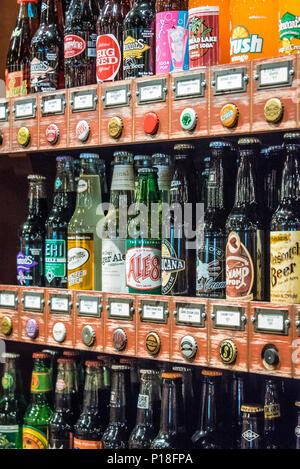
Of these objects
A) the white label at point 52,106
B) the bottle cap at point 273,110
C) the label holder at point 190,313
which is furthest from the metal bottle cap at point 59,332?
the bottle cap at point 273,110

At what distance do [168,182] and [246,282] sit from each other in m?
0.51

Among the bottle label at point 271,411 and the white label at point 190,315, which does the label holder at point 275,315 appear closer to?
the white label at point 190,315

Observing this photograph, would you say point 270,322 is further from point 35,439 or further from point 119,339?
point 35,439

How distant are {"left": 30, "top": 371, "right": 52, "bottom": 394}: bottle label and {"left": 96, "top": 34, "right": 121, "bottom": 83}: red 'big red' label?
0.94m

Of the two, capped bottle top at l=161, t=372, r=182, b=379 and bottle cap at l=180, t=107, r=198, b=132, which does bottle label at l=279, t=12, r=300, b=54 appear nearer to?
bottle cap at l=180, t=107, r=198, b=132

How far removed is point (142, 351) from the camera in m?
1.78

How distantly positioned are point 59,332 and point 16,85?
2.68 feet

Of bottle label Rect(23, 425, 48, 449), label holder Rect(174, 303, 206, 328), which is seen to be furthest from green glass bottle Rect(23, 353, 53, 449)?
label holder Rect(174, 303, 206, 328)

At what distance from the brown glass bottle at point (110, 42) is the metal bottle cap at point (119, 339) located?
2.29ft

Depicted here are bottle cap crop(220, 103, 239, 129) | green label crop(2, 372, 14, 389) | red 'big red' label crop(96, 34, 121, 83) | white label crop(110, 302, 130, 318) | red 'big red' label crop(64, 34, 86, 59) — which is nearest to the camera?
bottle cap crop(220, 103, 239, 129)

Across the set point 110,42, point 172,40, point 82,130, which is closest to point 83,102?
point 82,130

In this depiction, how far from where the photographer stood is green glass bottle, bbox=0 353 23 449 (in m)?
2.21

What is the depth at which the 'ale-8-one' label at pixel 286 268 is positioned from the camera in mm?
1541
